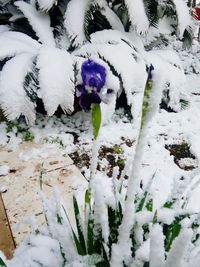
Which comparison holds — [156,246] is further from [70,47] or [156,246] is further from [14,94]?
[70,47]

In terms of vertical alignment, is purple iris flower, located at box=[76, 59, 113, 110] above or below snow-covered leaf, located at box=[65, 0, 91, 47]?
above

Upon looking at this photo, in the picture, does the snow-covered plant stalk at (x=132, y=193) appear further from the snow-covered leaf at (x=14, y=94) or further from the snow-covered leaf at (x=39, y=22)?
the snow-covered leaf at (x=39, y=22)

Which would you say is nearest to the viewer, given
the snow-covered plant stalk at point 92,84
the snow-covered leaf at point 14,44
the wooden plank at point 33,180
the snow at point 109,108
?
the snow-covered plant stalk at point 92,84

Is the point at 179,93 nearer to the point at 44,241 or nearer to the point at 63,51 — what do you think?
the point at 63,51

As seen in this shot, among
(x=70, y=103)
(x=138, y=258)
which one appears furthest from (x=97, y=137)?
(x=70, y=103)

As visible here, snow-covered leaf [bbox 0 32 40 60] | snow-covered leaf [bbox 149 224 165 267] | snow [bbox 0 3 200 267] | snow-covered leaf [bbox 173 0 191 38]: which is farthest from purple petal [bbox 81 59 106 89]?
snow-covered leaf [bbox 173 0 191 38]

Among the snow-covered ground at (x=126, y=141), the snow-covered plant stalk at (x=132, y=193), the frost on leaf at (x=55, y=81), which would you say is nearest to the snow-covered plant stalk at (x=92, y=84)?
the snow-covered plant stalk at (x=132, y=193)

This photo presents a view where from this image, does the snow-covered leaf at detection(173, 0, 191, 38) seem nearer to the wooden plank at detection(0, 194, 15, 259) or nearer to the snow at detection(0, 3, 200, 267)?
the snow at detection(0, 3, 200, 267)
